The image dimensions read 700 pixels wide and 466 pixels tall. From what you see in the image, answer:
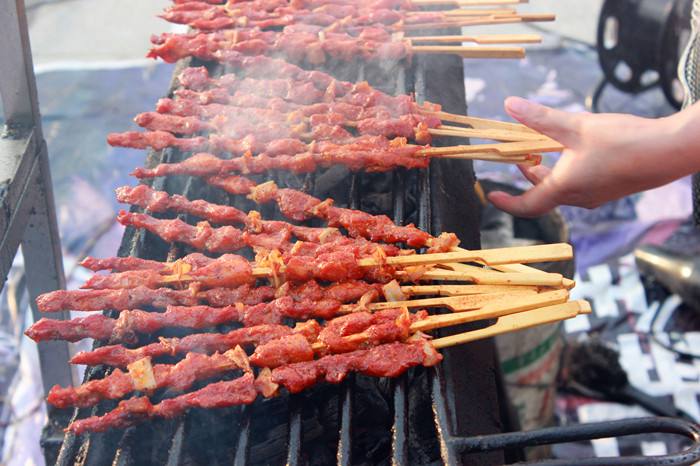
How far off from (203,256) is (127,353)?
506 millimetres

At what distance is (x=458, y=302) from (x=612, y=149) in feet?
3.35

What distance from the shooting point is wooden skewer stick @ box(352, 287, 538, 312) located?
257cm

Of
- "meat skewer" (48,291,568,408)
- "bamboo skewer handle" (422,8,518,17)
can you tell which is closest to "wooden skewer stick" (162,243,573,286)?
"meat skewer" (48,291,568,408)

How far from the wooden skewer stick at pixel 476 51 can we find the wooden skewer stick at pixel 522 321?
1.65 metres

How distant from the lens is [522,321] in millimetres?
2494

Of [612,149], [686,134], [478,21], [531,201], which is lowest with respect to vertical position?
[531,201]

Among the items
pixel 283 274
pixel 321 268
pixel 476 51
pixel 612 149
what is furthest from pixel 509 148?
pixel 283 274

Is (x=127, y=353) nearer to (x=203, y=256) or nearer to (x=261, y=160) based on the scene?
(x=203, y=256)

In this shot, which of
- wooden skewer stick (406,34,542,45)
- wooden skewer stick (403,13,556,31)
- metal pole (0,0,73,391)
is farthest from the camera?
wooden skewer stick (403,13,556,31)

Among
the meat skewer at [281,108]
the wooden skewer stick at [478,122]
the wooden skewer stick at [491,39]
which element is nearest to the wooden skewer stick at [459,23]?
the wooden skewer stick at [491,39]

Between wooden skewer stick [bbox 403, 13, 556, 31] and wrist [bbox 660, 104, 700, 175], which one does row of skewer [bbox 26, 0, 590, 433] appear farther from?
wooden skewer stick [bbox 403, 13, 556, 31]

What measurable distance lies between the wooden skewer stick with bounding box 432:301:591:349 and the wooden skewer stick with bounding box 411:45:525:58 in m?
1.65

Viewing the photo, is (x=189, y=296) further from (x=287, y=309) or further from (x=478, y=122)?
(x=478, y=122)

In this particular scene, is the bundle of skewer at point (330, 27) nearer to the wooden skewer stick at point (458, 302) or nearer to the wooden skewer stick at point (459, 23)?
the wooden skewer stick at point (459, 23)
